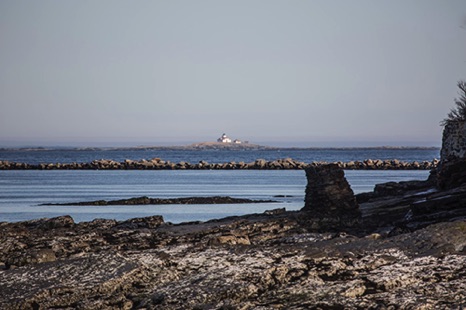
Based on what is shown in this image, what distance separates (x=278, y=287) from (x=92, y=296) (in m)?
2.31

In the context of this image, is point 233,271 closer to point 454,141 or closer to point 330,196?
point 330,196

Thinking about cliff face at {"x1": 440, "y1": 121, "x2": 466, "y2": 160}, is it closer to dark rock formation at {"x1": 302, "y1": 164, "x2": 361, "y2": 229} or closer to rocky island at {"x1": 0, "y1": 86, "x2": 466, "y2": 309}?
dark rock formation at {"x1": 302, "y1": 164, "x2": 361, "y2": 229}

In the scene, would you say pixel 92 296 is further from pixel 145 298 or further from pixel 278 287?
pixel 278 287

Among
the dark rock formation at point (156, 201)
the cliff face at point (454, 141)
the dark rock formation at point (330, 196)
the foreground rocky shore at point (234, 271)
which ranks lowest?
the dark rock formation at point (156, 201)

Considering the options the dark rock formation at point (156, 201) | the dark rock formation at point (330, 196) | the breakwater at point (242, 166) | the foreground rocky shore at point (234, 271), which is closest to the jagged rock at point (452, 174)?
the dark rock formation at point (330, 196)

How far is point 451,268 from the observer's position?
1020cm

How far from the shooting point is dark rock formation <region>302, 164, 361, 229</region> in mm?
19078

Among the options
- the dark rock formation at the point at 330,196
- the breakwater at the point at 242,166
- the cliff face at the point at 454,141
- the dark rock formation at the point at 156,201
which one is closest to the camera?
the dark rock formation at the point at 330,196

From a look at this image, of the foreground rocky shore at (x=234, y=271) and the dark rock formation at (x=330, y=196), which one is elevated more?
the dark rock formation at (x=330, y=196)

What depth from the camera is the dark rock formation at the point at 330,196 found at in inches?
751

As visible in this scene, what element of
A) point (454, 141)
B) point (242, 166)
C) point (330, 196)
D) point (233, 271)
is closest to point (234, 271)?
point (233, 271)

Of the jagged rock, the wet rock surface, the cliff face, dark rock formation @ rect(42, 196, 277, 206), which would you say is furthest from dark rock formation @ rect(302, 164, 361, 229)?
dark rock formation @ rect(42, 196, 277, 206)

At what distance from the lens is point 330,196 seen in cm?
1931

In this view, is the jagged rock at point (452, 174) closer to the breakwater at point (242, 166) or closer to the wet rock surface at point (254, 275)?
the wet rock surface at point (254, 275)
